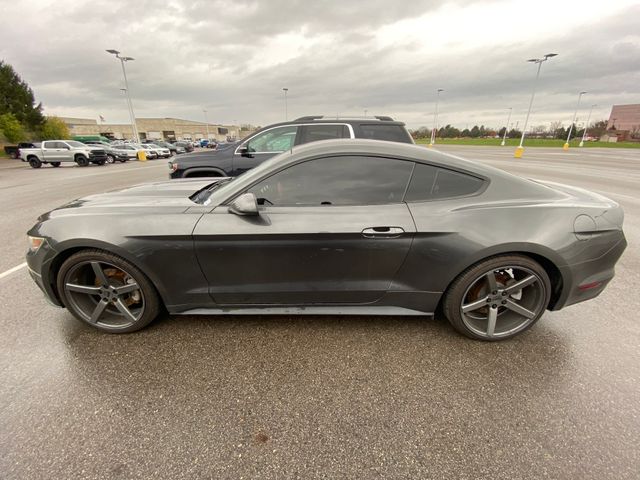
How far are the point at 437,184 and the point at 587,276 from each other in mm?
1363

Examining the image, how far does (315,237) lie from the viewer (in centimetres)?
215

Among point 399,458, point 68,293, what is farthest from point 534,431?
point 68,293

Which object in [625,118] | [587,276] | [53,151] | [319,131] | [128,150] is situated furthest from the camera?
[625,118]

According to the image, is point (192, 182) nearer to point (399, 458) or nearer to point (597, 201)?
point (399, 458)

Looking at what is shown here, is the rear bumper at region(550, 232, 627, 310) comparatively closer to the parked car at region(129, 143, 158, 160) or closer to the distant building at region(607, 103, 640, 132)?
the parked car at region(129, 143, 158, 160)

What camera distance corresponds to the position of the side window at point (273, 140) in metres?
5.68

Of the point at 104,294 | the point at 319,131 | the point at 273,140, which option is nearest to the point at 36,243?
the point at 104,294

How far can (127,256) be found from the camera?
224 centimetres

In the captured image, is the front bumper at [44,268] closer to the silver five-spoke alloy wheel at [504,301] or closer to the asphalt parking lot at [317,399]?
the asphalt parking lot at [317,399]

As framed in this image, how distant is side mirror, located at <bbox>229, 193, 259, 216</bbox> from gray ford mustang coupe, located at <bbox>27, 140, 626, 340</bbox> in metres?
0.01

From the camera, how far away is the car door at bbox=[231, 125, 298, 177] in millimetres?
5703

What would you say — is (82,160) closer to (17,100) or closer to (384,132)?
(384,132)

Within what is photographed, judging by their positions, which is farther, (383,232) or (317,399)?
(383,232)

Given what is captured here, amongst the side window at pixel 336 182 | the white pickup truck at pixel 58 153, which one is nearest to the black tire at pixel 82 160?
the white pickup truck at pixel 58 153
